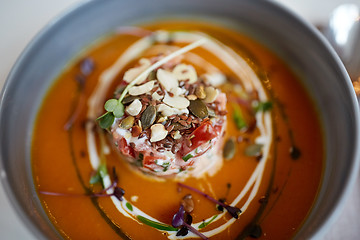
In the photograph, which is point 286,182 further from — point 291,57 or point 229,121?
point 291,57

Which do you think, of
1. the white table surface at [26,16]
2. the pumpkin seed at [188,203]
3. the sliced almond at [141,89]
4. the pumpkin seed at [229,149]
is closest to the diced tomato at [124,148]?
the sliced almond at [141,89]

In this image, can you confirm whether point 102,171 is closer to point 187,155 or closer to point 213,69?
point 187,155

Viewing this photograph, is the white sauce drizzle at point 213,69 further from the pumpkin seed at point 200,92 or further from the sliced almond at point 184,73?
the pumpkin seed at point 200,92

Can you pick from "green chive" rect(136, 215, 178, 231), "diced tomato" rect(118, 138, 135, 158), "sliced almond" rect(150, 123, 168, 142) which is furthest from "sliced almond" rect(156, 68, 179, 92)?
"green chive" rect(136, 215, 178, 231)

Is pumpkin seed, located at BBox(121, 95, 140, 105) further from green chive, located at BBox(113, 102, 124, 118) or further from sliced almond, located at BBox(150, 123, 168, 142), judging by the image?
sliced almond, located at BBox(150, 123, 168, 142)

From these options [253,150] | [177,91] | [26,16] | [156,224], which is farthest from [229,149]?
[26,16]
